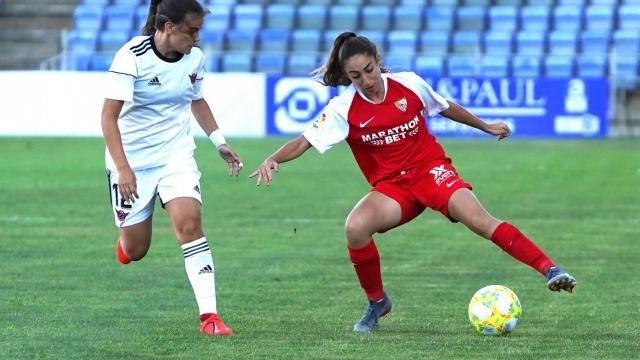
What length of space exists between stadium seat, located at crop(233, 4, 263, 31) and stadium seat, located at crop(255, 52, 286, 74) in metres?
2.14

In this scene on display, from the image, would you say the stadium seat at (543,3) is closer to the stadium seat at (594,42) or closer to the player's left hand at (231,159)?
the stadium seat at (594,42)

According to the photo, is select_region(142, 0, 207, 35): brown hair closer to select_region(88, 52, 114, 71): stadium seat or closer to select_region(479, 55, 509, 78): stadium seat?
select_region(479, 55, 509, 78): stadium seat

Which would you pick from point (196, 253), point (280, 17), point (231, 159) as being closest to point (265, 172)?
point (231, 159)

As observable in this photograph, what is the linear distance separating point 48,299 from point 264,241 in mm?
3659

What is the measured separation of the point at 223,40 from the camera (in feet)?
98.8

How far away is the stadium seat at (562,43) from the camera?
29.0m

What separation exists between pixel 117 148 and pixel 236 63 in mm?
21666

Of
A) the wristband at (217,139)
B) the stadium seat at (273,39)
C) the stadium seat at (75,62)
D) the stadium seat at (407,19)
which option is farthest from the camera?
the stadium seat at (407,19)

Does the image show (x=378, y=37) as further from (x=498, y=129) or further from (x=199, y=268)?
(x=199, y=268)

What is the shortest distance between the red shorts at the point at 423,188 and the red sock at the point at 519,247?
33cm

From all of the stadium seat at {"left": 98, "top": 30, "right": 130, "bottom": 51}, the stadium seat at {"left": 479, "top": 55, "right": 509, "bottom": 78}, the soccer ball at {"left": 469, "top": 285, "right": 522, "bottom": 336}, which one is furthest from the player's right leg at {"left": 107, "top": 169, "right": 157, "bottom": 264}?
the stadium seat at {"left": 98, "top": 30, "right": 130, "bottom": 51}

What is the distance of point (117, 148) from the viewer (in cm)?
735

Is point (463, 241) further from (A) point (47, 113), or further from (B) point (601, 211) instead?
(A) point (47, 113)

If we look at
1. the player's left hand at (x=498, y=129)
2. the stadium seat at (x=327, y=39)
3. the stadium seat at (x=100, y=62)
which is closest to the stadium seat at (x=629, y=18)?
the stadium seat at (x=327, y=39)
